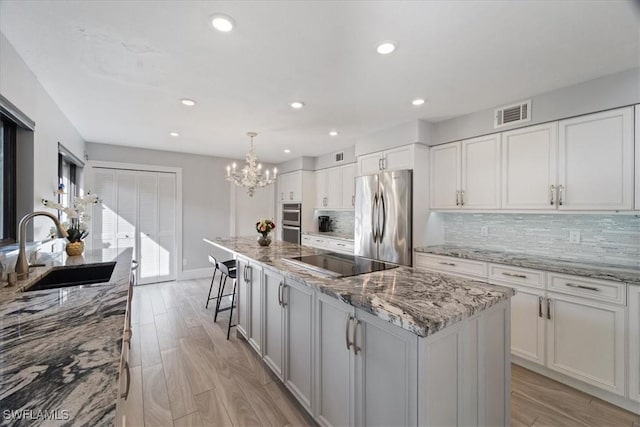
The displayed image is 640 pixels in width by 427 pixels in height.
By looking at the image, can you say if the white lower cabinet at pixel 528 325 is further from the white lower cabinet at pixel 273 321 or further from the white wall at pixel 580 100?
the white lower cabinet at pixel 273 321

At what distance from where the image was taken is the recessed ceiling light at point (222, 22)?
60.7 inches

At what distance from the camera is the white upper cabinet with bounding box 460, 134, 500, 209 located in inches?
113

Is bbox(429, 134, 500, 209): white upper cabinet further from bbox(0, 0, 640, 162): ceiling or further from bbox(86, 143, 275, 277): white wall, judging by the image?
bbox(86, 143, 275, 277): white wall

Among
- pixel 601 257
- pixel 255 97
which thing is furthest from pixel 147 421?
pixel 601 257

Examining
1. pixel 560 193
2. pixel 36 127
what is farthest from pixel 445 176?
pixel 36 127

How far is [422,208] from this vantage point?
336 centimetres

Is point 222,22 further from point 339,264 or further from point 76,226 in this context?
point 76,226

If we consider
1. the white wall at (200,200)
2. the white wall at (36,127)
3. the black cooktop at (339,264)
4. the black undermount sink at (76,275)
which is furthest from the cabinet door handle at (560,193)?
the white wall at (200,200)

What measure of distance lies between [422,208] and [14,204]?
12.7 ft

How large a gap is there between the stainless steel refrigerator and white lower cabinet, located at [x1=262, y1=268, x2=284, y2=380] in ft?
5.87

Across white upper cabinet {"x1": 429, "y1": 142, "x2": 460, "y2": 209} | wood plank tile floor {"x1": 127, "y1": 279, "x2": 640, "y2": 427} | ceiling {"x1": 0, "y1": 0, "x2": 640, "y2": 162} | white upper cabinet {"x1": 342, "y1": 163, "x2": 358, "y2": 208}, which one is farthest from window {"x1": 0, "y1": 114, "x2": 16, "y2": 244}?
white upper cabinet {"x1": 429, "y1": 142, "x2": 460, "y2": 209}

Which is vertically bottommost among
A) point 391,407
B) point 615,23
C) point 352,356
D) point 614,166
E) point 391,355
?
point 391,407

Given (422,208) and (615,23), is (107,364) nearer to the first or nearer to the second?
(615,23)

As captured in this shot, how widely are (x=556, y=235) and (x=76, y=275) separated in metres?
4.14
